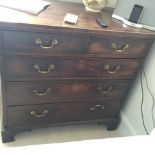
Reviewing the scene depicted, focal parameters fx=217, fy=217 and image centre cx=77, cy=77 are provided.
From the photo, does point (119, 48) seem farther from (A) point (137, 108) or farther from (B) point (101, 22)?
(A) point (137, 108)

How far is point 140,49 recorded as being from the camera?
1.29m

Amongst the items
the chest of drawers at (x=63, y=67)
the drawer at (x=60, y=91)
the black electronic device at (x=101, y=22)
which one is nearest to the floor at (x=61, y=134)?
the chest of drawers at (x=63, y=67)

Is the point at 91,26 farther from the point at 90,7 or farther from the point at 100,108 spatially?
the point at 100,108

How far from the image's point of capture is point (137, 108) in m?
1.54

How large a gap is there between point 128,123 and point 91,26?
2.74ft

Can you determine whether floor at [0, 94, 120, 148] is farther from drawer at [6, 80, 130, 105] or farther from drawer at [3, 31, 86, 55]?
drawer at [3, 31, 86, 55]

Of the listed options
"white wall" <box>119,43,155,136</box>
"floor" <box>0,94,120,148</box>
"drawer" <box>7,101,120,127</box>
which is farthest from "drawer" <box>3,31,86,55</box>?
"floor" <box>0,94,120,148</box>

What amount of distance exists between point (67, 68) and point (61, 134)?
57 cm

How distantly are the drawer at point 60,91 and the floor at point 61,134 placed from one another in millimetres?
319

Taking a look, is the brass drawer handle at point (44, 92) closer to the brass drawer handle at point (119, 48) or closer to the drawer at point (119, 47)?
the drawer at point (119, 47)

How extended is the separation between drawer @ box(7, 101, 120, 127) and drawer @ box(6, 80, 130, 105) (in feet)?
0.16

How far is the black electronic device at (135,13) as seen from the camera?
4.13 ft

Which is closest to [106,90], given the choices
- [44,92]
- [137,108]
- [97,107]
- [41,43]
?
[97,107]

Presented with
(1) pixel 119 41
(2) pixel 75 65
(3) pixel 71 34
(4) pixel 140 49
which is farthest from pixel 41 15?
(4) pixel 140 49
